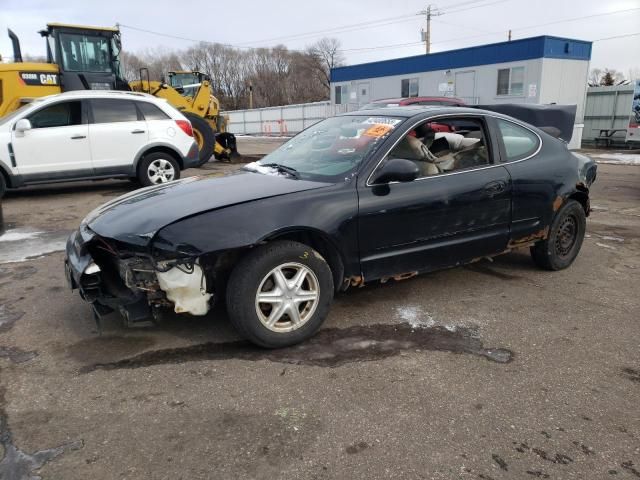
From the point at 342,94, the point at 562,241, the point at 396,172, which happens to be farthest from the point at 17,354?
the point at 342,94

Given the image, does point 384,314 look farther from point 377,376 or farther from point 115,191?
point 115,191

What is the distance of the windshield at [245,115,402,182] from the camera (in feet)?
12.6

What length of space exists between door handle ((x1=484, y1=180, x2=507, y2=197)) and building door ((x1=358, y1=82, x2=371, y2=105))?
26405mm

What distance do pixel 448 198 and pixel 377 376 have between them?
62.8 inches

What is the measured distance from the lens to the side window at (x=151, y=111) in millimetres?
9250

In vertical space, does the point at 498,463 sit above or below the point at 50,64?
below

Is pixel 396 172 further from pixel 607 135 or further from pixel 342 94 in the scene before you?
pixel 342 94

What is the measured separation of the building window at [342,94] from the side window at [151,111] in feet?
75.7

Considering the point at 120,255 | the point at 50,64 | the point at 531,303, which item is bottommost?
the point at 531,303

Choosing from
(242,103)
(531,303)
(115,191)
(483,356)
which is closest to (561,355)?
(483,356)

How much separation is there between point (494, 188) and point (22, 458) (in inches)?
144

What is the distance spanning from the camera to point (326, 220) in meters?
3.47

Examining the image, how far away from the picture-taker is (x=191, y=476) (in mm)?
2264

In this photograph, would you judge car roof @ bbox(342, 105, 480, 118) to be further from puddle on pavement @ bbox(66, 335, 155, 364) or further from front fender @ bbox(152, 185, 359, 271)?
puddle on pavement @ bbox(66, 335, 155, 364)
